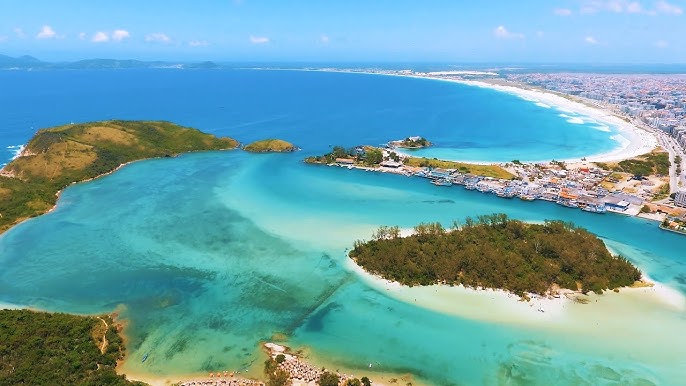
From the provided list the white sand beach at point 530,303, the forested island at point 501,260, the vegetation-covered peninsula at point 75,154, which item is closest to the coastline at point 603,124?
the forested island at point 501,260

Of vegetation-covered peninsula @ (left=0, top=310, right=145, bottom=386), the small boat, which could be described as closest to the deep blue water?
the small boat

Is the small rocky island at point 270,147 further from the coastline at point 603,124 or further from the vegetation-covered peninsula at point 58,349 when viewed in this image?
the vegetation-covered peninsula at point 58,349

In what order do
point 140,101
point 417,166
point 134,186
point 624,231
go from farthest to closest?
point 140,101 → point 417,166 → point 134,186 → point 624,231

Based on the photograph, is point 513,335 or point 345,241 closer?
point 513,335

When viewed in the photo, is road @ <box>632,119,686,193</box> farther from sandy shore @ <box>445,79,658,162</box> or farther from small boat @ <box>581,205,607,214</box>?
small boat @ <box>581,205,607,214</box>

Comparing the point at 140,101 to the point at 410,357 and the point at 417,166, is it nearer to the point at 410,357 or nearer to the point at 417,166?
the point at 417,166

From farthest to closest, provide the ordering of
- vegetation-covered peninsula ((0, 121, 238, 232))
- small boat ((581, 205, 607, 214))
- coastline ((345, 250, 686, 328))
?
1. vegetation-covered peninsula ((0, 121, 238, 232))
2. small boat ((581, 205, 607, 214))
3. coastline ((345, 250, 686, 328))

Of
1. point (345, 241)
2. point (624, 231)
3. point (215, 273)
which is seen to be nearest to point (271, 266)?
point (215, 273)
